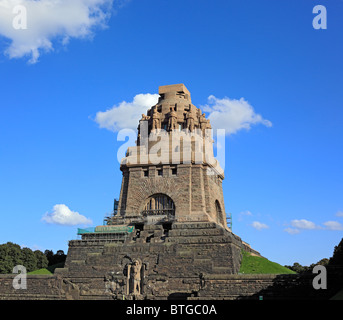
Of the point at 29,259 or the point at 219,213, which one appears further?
the point at 29,259

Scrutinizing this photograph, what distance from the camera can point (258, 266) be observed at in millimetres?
32406

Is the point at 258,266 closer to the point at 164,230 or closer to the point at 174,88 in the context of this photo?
the point at 164,230

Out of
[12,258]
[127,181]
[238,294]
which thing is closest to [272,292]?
[238,294]

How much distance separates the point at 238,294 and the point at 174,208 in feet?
38.3

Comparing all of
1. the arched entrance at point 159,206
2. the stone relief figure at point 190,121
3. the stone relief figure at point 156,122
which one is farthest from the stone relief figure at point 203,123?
the arched entrance at point 159,206

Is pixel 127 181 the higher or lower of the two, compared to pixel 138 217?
higher

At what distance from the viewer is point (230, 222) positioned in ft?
138

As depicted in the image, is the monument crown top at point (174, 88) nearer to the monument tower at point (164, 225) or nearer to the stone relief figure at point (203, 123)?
the monument tower at point (164, 225)

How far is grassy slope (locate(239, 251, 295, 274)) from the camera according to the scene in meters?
31.5

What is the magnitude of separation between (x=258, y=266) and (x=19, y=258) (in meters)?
25.8

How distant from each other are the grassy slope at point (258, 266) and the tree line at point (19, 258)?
20.4m

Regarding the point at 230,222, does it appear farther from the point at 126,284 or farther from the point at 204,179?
the point at 126,284

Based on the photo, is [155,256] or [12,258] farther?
[12,258]

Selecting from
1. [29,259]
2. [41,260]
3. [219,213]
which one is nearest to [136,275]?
[219,213]
